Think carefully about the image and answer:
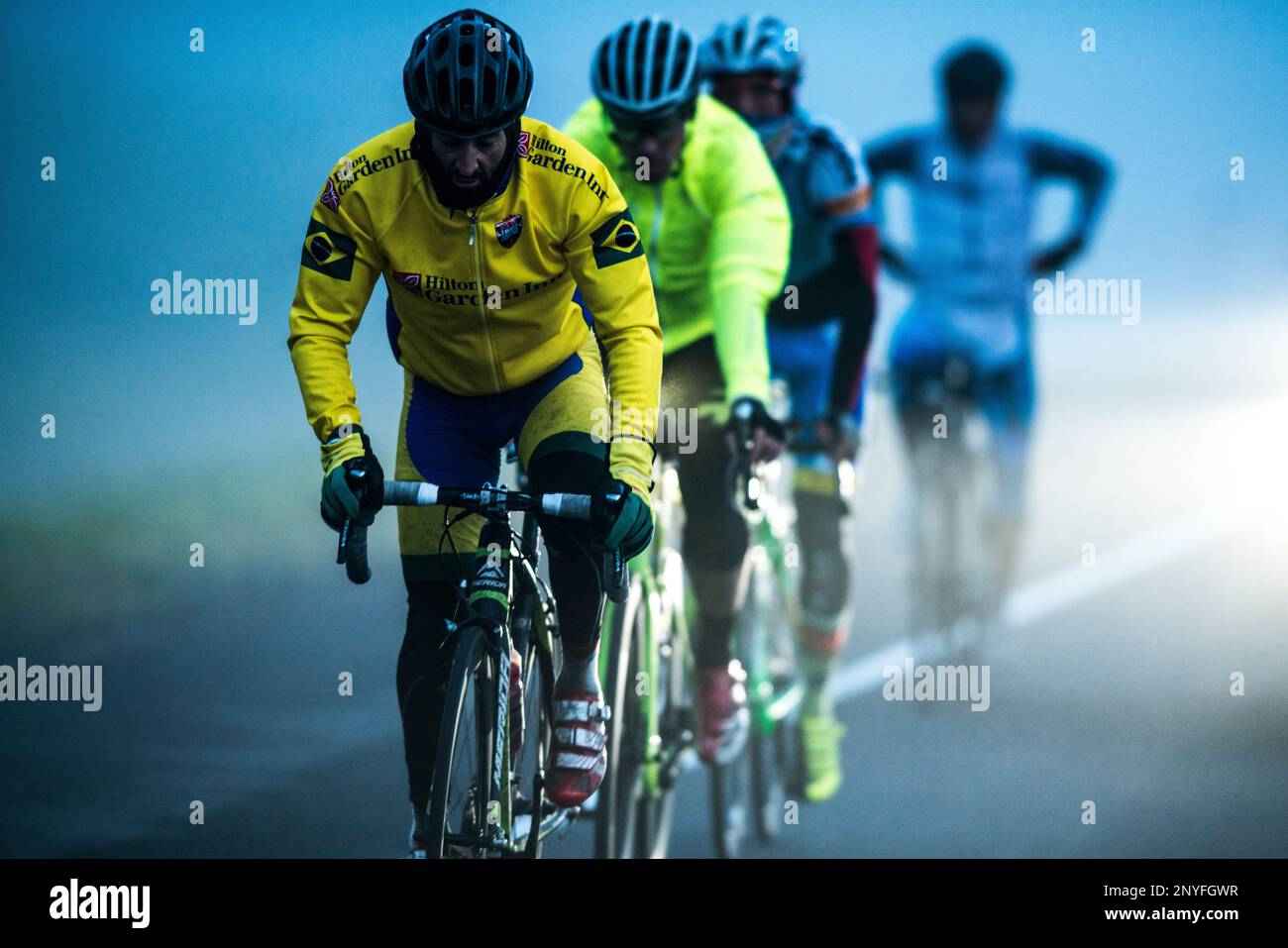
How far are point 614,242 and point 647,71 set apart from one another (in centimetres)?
87

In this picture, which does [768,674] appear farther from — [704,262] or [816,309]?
[704,262]

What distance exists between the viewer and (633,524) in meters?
3.87

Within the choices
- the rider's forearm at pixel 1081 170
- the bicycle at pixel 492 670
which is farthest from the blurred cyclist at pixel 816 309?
the bicycle at pixel 492 670

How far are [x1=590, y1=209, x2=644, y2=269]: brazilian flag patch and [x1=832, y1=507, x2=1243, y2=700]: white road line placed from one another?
2246mm

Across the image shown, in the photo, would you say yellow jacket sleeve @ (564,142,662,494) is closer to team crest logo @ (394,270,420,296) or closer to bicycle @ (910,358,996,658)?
team crest logo @ (394,270,420,296)

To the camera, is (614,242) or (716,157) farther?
(716,157)

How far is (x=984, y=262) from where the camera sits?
6.22 meters

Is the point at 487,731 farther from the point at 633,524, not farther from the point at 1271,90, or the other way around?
the point at 1271,90

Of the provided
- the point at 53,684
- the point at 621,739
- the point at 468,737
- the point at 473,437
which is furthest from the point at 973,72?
the point at 53,684

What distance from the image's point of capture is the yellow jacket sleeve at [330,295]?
13.3 ft

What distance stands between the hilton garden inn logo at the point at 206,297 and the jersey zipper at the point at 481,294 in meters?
1.31

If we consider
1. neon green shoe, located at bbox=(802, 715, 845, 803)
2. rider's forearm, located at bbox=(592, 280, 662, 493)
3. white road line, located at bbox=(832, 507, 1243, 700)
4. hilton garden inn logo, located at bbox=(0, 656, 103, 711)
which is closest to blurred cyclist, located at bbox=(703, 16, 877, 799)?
neon green shoe, located at bbox=(802, 715, 845, 803)

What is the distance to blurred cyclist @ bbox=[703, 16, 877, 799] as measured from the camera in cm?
554
